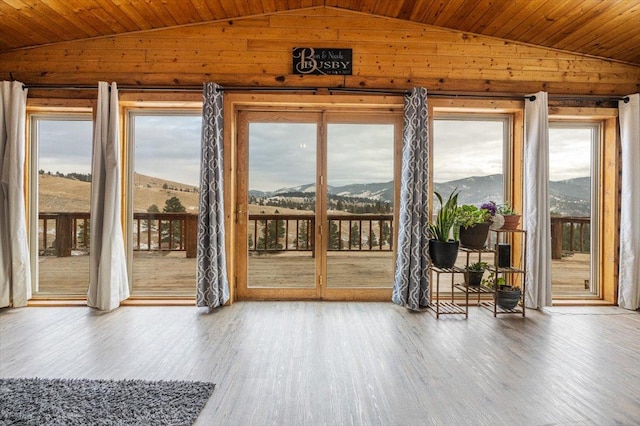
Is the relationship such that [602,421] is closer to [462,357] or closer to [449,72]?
[462,357]

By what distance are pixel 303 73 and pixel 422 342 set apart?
295 cm

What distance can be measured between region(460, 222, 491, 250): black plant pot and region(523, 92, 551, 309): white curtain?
60 cm

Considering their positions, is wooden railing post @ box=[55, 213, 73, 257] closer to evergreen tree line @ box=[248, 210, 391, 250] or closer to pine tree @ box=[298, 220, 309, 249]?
evergreen tree line @ box=[248, 210, 391, 250]

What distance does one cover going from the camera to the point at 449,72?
3.91 metres

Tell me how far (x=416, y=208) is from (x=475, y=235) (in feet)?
2.10

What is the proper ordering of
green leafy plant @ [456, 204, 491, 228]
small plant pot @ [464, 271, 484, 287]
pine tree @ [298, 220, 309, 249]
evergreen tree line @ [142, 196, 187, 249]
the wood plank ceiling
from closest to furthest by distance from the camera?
the wood plank ceiling, green leafy plant @ [456, 204, 491, 228], small plant pot @ [464, 271, 484, 287], evergreen tree line @ [142, 196, 187, 249], pine tree @ [298, 220, 309, 249]

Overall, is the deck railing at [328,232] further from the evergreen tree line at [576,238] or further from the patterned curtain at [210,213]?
the evergreen tree line at [576,238]

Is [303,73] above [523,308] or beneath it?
above

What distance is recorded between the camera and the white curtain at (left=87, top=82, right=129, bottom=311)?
3.62 metres

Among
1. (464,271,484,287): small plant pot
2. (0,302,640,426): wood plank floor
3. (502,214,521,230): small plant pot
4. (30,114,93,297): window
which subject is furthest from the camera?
(30,114,93,297): window

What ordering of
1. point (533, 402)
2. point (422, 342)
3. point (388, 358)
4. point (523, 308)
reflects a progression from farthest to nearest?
point (523, 308) < point (422, 342) < point (388, 358) < point (533, 402)

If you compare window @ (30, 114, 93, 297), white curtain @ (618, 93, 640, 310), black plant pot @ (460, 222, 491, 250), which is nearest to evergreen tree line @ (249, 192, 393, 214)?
black plant pot @ (460, 222, 491, 250)

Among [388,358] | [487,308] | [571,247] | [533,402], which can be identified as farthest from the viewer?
[571,247]

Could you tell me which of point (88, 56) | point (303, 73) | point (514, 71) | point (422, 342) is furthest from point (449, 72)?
point (88, 56)
